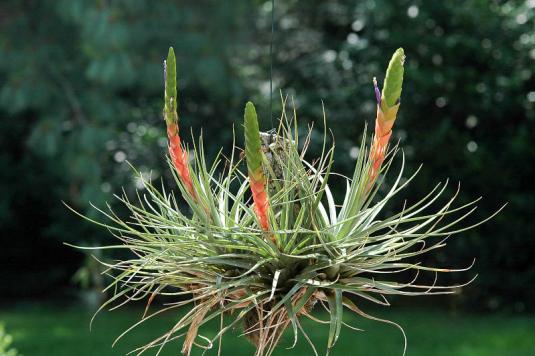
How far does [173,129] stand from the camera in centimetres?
210

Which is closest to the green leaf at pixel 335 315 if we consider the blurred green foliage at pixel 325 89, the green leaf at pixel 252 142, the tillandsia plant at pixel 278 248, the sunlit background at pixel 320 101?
the tillandsia plant at pixel 278 248

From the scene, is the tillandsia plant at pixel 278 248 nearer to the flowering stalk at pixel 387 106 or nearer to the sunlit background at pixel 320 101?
the flowering stalk at pixel 387 106

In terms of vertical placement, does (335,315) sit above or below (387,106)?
below

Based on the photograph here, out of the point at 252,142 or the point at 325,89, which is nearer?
the point at 252,142

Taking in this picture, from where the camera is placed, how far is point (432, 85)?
8.12 m

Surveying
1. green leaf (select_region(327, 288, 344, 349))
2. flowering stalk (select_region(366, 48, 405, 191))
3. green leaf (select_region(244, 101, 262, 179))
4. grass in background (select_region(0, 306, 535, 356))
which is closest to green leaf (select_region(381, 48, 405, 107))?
flowering stalk (select_region(366, 48, 405, 191))

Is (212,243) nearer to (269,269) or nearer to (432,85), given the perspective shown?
(269,269)

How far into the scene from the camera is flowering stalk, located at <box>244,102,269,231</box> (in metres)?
1.74

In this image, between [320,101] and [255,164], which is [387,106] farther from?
[320,101]

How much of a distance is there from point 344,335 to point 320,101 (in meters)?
1.99

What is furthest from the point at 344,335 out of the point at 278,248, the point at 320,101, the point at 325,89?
the point at 278,248

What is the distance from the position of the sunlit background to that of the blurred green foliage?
0.05 ft

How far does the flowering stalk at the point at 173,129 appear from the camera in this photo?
2.00 m

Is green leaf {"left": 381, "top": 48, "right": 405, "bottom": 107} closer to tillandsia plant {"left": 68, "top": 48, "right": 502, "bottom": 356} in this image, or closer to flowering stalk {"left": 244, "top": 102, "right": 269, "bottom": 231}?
tillandsia plant {"left": 68, "top": 48, "right": 502, "bottom": 356}
